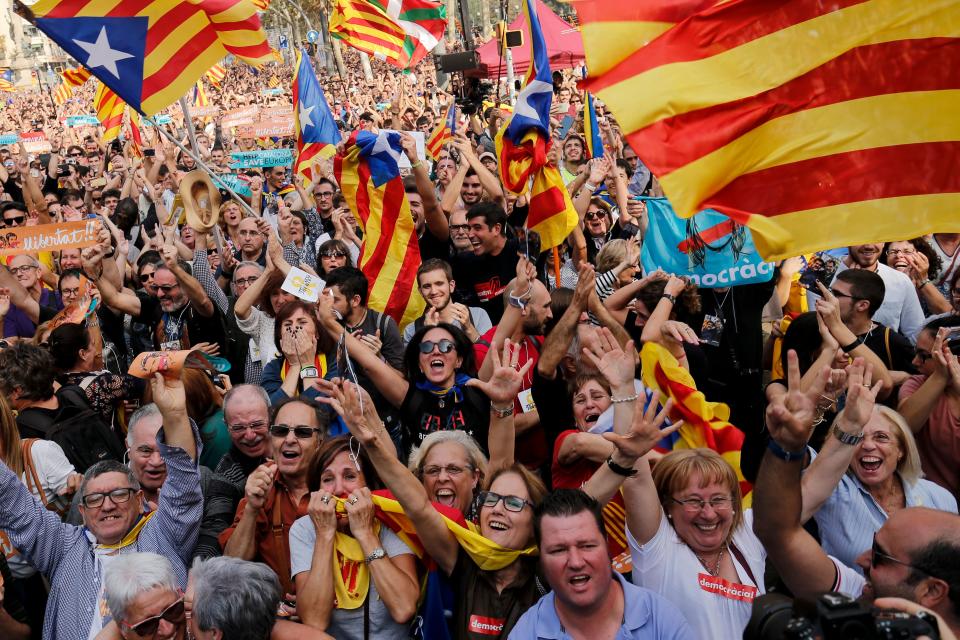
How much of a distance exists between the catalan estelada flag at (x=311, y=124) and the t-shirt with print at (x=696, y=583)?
571cm

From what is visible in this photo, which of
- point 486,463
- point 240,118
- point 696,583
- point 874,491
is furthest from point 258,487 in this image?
point 240,118

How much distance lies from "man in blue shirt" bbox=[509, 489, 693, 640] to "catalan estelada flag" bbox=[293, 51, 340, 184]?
5779mm

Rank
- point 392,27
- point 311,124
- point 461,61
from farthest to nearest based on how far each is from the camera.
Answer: point 392,27 → point 461,61 → point 311,124

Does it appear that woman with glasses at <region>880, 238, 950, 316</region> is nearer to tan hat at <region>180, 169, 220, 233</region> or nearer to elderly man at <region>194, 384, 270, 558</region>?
elderly man at <region>194, 384, 270, 558</region>

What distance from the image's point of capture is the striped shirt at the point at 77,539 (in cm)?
360

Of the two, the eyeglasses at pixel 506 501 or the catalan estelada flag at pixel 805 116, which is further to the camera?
the eyeglasses at pixel 506 501

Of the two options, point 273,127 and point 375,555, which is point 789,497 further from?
point 273,127

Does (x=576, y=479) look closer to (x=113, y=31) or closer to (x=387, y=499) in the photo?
(x=387, y=499)

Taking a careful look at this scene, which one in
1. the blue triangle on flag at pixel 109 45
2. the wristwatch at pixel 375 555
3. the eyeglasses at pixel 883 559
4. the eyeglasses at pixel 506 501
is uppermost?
the blue triangle on flag at pixel 109 45

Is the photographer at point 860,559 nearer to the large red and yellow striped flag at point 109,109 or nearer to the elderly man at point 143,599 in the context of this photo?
the elderly man at point 143,599

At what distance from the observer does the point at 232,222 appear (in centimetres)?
846

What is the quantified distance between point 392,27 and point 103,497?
892cm

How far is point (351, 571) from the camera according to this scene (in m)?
3.45

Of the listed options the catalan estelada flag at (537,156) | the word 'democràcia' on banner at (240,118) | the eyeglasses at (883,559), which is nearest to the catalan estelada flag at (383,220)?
the catalan estelada flag at (537,156)
